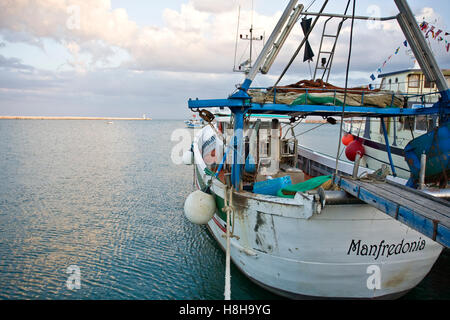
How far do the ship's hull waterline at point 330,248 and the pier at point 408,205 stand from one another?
0.49 m

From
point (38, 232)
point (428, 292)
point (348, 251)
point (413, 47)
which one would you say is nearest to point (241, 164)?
point (348, 251)

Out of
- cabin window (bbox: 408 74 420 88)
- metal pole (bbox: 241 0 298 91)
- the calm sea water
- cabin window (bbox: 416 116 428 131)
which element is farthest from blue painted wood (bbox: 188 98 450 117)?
cabin window (bbox: 408 74 420 88)

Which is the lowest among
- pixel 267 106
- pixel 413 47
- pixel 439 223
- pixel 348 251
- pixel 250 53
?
pixel 348 251

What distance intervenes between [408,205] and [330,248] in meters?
2.03

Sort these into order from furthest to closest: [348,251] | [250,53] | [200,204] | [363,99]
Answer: [250,53]
[200,204]
[363,99]
[348,251]

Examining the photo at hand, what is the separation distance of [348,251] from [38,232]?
10434 mm

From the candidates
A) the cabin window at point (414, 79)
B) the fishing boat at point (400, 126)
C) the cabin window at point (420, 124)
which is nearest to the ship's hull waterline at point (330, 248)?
the fishing boat at point (400, 126)

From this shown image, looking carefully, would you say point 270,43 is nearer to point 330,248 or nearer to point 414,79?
point 330,248

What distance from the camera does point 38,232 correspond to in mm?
10719

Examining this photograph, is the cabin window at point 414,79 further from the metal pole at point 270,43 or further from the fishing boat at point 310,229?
the metal pole at point 270,43

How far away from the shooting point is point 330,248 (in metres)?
5.82

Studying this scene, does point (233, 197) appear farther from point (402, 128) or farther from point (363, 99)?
point (402, 128)

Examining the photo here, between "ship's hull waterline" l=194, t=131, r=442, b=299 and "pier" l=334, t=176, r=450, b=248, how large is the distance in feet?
1.59
